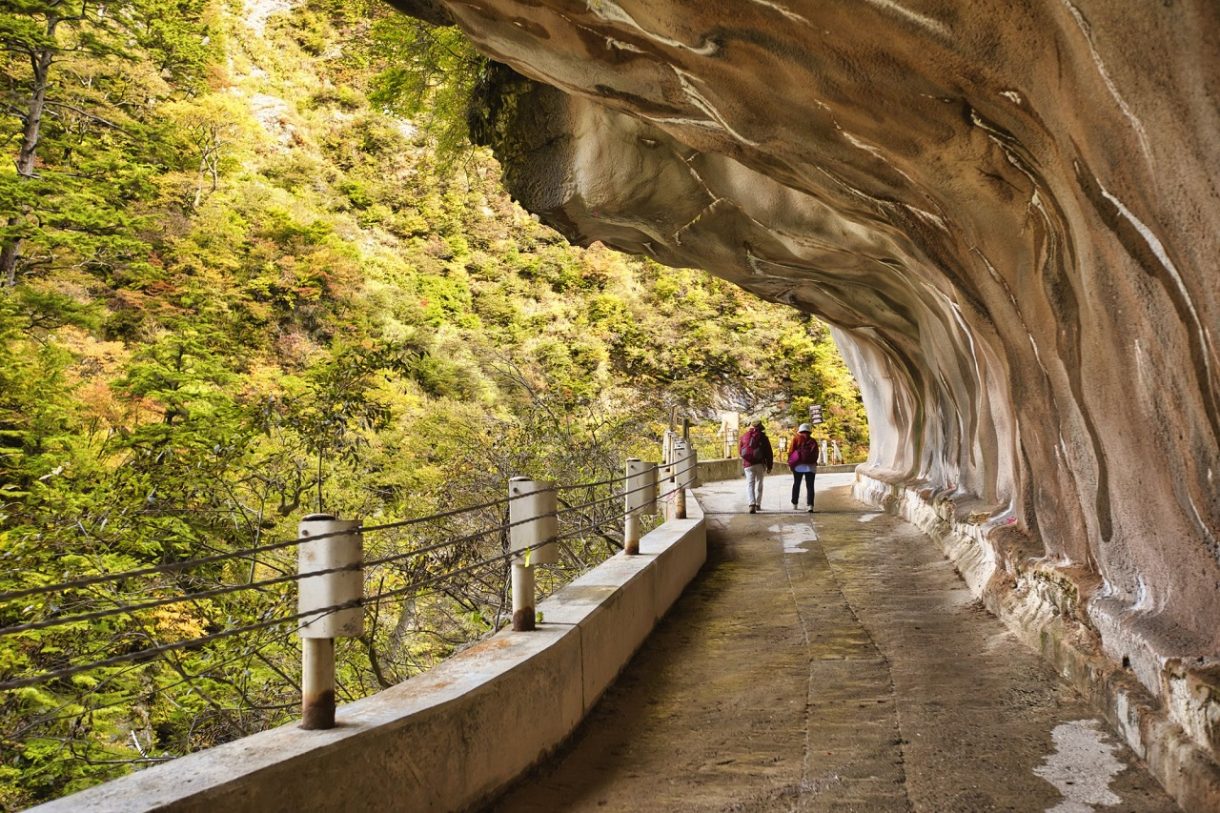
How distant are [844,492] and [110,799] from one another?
814 inches

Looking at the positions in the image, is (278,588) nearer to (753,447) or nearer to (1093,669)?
(753,447)

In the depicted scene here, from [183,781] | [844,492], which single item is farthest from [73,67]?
[183,781]

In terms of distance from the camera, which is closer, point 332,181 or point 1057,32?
point 1057,32

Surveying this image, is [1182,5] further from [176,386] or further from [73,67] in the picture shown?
[73,67]

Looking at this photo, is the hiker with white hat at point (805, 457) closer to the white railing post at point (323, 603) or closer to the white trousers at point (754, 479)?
the white trousers at point (754, 479)

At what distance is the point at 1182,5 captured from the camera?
3.59m

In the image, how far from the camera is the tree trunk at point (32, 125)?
17.7 meters

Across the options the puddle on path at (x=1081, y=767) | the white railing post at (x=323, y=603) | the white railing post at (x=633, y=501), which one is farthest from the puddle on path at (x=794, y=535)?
the white railing post at (x=323, y=603)

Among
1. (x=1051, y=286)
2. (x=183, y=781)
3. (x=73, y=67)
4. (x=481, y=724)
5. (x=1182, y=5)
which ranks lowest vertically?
(x=481, y=724)

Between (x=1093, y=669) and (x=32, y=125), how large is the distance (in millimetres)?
19623

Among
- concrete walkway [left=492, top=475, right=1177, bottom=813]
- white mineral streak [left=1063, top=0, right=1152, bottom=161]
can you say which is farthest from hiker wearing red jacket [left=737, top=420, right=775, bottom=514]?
white mineral streak [left=1063, top=0, right=1152, bottom=161]

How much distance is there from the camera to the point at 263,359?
96.7 feet

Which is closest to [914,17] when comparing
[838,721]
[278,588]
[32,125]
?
[838,721]

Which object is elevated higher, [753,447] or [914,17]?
[914,17]
